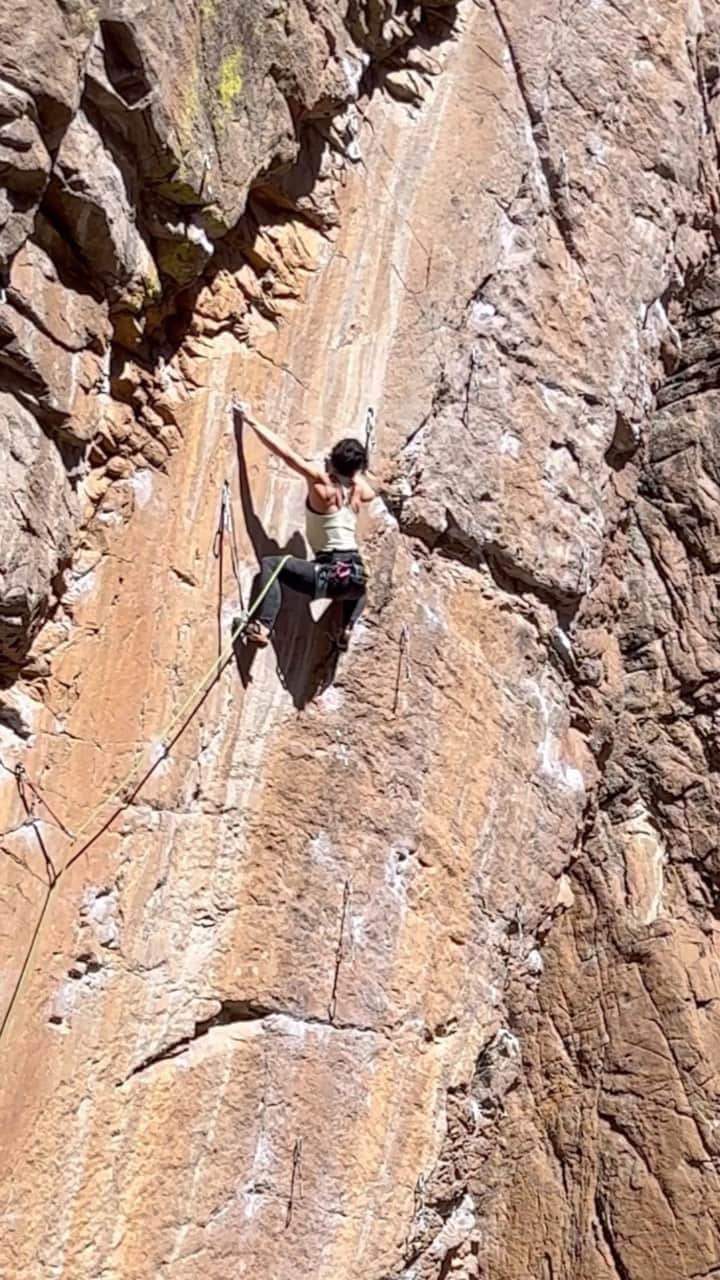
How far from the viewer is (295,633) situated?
6.99 meters

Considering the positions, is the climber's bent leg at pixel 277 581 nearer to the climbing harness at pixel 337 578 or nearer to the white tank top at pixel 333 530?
the climbing harness at pixel 337 578

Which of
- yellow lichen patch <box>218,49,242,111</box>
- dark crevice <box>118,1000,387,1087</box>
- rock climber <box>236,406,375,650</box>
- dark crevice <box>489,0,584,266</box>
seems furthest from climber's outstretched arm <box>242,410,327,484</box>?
dark crevice <box>489,0,584,266</box>

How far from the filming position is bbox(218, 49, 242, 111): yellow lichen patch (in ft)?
21.1

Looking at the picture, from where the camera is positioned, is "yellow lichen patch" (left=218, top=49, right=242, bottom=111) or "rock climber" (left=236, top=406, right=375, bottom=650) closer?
"yellow lichen patch" (left=218, top=49, right=242, bottom=111)

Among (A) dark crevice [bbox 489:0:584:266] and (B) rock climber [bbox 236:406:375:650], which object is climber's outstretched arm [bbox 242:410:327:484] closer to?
(B) rock climber [bbox 236:406:375:650]

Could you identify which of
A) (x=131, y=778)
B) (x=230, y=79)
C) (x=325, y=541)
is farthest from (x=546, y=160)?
(x=131, y=778)

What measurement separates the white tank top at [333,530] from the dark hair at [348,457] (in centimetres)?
18

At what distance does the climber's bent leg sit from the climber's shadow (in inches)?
7.4

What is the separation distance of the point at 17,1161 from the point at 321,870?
204 cm

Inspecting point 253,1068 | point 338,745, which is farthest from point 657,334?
point 253,1068

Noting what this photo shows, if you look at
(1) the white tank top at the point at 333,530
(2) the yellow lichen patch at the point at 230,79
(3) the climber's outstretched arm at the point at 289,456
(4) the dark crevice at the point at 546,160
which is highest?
(4) the dark crevice at the point at 546,160

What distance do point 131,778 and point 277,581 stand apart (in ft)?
4.07

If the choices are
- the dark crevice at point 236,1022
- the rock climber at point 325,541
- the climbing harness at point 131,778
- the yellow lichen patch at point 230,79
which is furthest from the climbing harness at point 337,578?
the yellow lichen patch at point 230,79

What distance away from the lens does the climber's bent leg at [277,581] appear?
6.66 metres
